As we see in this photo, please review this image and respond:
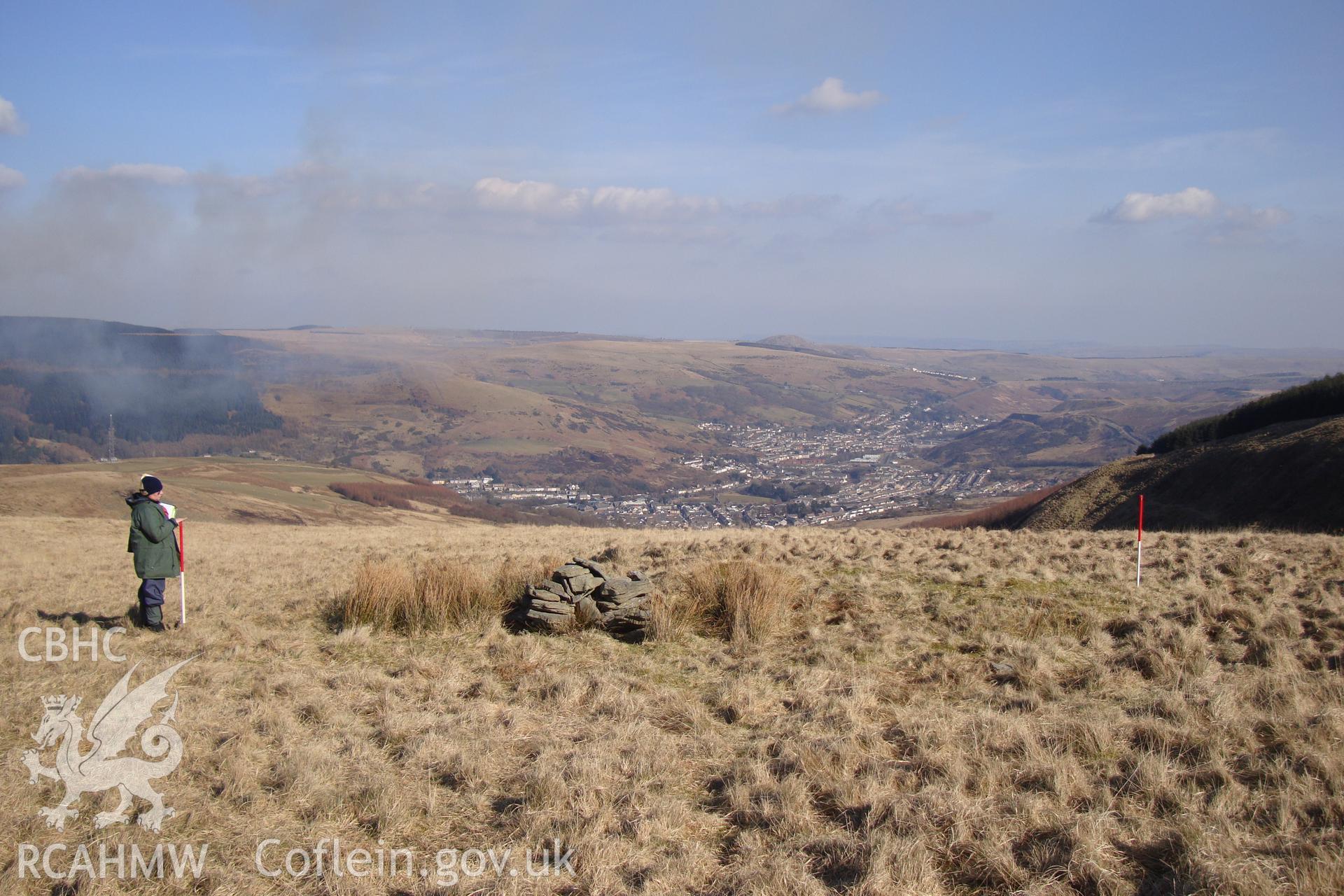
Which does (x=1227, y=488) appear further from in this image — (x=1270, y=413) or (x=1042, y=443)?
(x=1042, y=443)

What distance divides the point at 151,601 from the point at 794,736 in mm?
7888

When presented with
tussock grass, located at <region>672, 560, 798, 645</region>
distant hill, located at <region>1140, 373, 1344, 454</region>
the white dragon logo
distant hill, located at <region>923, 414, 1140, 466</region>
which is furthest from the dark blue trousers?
distant hill, located at <region>923, 414, 1140, 466</region>

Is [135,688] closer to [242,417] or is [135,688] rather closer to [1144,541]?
[1144,541]

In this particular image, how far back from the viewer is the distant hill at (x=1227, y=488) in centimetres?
2091

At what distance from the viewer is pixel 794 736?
6.28 m

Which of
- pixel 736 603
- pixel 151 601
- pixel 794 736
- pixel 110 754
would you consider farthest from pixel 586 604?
pixel 151 601

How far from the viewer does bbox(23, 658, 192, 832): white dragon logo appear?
16.7 ft

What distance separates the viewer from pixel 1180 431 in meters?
37.7

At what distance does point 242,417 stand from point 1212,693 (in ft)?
403

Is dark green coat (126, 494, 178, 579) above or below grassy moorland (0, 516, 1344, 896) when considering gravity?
above

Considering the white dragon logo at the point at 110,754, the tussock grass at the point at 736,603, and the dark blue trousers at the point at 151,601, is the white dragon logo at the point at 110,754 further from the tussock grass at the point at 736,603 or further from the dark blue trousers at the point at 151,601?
the tussock grass at the point at 736,603

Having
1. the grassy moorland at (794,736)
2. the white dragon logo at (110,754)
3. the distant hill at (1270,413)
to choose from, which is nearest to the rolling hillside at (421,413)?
the distant hill at (1270,413)

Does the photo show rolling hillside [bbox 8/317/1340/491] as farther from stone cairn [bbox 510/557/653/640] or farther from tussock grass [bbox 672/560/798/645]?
stone cairn [bbox 510/557/653/640]

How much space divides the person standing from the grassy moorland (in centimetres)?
47
